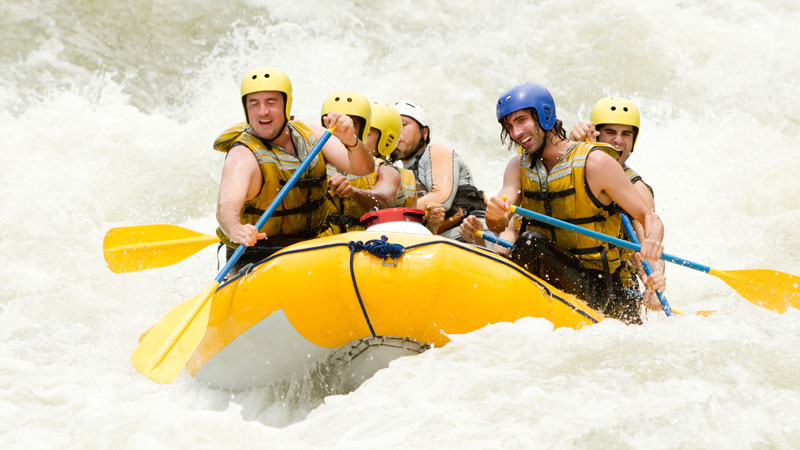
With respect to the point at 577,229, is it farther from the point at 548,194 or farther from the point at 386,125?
the point at 386,125

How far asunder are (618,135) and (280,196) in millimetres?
1932

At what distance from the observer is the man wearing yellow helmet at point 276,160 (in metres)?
4.09

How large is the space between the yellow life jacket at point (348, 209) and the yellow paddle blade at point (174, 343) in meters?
0.89

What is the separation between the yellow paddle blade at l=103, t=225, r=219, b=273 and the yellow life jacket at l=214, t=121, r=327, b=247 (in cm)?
22

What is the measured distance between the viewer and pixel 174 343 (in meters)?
3.90

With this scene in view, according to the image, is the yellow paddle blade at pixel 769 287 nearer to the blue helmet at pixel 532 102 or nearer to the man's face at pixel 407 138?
the blue helmet at pixel 532 102

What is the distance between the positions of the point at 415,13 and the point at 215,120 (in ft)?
10.1

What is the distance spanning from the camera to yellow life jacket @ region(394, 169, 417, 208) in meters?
4.80

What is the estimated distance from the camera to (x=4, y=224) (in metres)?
7.07

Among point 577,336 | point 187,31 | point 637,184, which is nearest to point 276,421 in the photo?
point 577,336

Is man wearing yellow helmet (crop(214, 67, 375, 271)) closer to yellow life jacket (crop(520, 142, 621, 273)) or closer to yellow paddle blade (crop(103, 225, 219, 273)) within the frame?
yellow paddle blade (crop(103, 225, 219, 273))

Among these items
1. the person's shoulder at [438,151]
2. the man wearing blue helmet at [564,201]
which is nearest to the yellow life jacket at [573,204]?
the man wearing blue helmet at [564,201]

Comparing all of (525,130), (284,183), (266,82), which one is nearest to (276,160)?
(284,183)

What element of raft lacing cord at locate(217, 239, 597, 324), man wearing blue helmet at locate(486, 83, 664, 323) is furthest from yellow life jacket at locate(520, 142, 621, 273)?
raft lacing cord at locate(217, 239, 597, 324)
